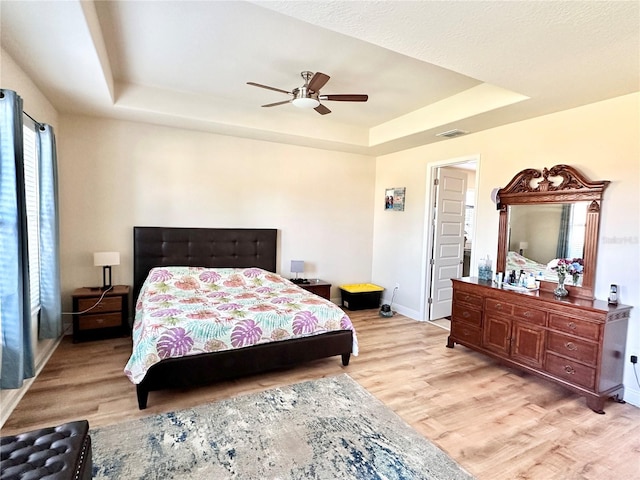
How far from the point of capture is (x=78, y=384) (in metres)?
2.93

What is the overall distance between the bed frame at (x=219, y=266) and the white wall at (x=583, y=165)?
2305 millimetres

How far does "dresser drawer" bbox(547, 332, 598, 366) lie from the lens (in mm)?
2762

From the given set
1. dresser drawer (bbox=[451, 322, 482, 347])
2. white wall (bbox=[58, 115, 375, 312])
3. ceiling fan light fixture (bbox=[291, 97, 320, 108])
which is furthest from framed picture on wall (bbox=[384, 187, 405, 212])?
ceiling fan light fixture (bbox=[291, 97, 320, 108])

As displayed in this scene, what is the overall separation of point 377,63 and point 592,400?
3522 millimetres

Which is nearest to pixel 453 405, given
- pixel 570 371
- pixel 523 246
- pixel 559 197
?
pixel 570 371

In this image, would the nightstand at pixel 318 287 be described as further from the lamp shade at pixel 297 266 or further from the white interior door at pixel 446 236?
the white interior door at pixel 446 236

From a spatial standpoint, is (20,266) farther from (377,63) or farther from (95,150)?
(377,63)

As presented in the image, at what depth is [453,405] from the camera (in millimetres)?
A: 2787

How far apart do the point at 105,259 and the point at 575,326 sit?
5.01 meters

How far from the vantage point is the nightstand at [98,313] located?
3.85 metres

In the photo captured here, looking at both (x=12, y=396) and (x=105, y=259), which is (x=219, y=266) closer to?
(x=105, y=259)

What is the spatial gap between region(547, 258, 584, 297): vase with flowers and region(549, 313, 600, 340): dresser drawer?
317 millimetres

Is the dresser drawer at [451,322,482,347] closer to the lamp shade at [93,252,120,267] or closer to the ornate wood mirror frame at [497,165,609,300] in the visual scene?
the ornate wood mirror frame at [497,165,609,300]

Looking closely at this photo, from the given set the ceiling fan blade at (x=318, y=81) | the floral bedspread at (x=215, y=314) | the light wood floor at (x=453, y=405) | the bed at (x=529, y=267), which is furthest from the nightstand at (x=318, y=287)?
the ceiling fan blade at (x=318, y=81)
